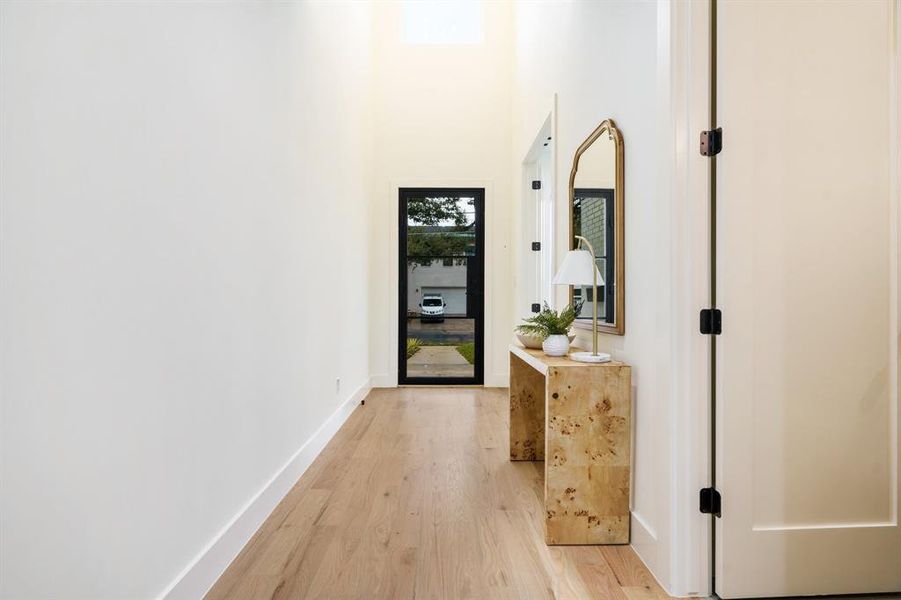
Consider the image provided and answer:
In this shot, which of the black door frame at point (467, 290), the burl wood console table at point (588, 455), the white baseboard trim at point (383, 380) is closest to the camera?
the burl wood console table at point (588, 455)

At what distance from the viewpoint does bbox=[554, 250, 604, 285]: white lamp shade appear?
211 cm

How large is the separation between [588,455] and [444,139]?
4.07 m

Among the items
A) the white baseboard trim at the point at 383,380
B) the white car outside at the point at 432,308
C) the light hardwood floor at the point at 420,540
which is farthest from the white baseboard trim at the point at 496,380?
the light hardwood floor at the point at 420,540

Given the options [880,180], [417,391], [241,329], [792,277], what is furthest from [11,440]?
[417,391]

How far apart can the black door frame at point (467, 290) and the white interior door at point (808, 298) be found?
371 cm

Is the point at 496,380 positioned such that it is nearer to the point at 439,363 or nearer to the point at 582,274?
the point at 439,363

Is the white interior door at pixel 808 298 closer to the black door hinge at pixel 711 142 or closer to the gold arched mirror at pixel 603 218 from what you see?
the black door hinge at pixel 711 142

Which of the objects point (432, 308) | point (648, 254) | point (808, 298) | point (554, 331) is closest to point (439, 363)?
point (432, 308)

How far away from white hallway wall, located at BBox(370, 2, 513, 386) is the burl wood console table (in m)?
3.23

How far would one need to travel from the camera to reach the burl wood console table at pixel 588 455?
1.88 metres

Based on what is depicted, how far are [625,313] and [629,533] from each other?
2.83 feet

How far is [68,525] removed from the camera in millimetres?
992

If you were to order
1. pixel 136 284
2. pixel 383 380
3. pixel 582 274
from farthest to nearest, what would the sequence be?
1. pixel 383 380
2. pixel 582 274
3. pixel 136 284

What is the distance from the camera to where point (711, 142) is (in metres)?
1.56
